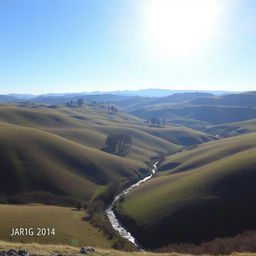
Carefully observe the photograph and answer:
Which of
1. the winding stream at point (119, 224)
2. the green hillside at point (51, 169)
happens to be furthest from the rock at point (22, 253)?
the green hillside at point (51, 169)

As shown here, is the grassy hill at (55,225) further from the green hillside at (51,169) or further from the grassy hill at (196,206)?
the green hillside at (51,169)

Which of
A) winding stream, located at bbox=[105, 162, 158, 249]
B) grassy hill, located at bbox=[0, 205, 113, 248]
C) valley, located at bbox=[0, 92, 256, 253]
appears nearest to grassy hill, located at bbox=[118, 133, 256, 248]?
valley, located at bbox=[0, 92, 256, 253]

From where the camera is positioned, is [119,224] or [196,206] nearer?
[196,206]

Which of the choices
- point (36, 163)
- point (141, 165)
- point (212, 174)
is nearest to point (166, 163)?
point (141, 165)

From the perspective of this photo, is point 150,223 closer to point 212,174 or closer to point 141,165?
point 212,174

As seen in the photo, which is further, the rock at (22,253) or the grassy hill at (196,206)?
the grassy hill at (196,206)

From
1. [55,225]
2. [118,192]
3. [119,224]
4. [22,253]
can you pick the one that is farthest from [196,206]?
[22,253]

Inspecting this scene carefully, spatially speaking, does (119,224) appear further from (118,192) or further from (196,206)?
(118,192)

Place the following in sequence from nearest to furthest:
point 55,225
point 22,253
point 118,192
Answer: point 22,253, point 55,225, point 118,192
